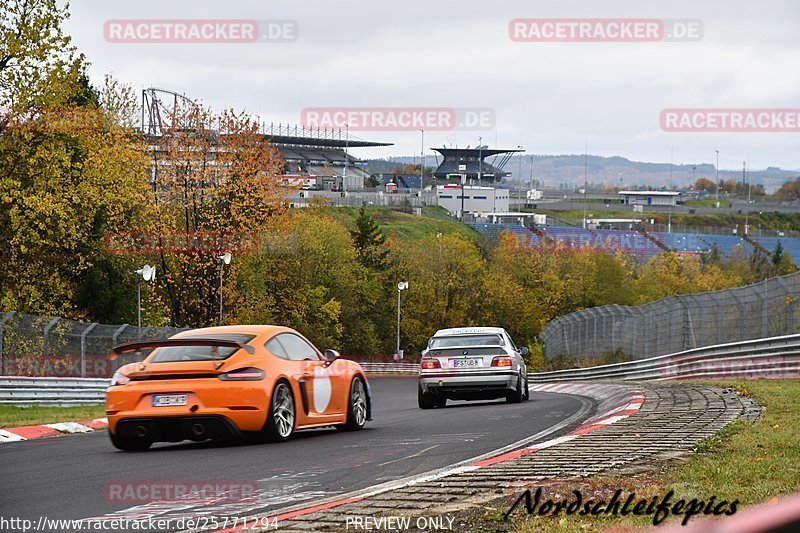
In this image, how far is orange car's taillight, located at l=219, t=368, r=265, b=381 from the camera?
11859mm

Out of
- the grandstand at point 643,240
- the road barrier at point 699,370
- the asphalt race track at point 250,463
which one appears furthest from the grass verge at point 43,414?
the grandstand at point 643,240

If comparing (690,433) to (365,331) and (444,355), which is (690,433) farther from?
(365,331)

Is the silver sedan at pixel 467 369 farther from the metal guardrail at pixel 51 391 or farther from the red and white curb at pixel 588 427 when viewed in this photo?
the metal guardrail at pixel 51 391

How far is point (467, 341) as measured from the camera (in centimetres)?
2045

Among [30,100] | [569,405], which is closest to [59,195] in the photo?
[30,100]

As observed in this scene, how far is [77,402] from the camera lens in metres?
24.8

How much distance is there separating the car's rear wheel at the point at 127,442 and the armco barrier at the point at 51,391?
1186cm

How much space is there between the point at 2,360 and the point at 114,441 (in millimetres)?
12252

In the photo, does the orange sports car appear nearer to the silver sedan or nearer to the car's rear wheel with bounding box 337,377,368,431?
the car's rear wheel with bounding box 337,377,368,431

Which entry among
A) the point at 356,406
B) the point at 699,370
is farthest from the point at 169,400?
the point at 699,370

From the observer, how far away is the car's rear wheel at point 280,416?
12062mm

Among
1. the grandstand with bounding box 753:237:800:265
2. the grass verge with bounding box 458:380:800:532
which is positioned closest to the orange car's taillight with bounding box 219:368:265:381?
the grass verge with bounding box 458:380:800:532

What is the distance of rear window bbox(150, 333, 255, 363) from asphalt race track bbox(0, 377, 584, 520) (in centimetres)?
95

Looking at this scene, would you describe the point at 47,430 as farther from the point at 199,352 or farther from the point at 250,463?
the point at 250,463
